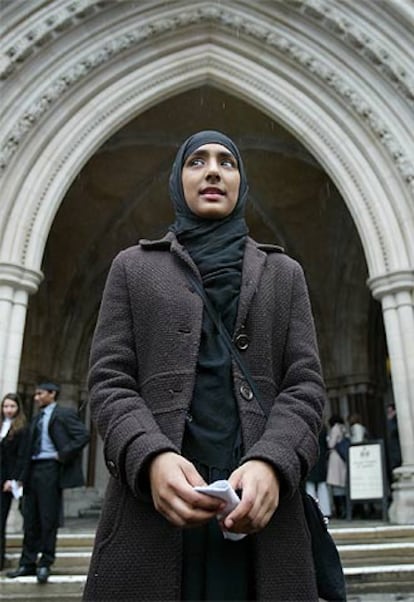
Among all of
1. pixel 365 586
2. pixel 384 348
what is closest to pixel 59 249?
pixel 384 348

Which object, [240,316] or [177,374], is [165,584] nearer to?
[177,374]

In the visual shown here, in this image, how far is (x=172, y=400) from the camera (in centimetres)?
107

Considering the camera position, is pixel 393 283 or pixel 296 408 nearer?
pixel 296 408

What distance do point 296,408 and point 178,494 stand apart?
30 centimetres

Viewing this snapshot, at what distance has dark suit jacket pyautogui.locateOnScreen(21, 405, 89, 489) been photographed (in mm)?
4438

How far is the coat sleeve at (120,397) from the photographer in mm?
979

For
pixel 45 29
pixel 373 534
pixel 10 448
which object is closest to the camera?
pixel 10 448

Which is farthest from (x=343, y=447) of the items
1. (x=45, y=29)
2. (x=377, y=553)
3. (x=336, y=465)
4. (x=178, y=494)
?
(x=178, y=494)

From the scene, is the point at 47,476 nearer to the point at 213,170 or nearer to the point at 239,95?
the point at 213,170

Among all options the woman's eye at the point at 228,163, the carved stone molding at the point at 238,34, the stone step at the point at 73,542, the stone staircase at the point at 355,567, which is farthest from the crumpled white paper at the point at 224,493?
the carved stone molding at the point at 238,34

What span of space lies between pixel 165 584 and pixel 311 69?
8006mm

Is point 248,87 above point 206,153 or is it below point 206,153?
above

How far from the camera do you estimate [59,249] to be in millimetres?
12828

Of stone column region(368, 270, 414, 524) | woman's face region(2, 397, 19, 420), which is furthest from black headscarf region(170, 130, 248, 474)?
stone column region(368, 270, 414, 524)
